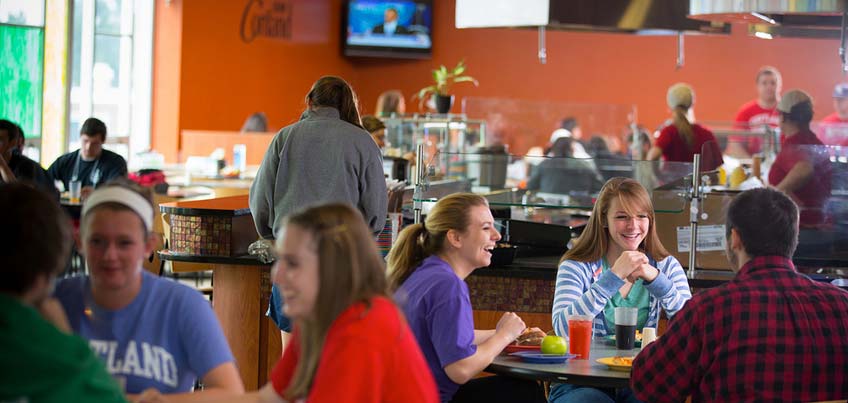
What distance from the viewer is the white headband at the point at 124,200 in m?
2.45

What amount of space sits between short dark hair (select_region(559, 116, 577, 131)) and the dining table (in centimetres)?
850

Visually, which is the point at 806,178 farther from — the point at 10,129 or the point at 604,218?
the point at 10,129

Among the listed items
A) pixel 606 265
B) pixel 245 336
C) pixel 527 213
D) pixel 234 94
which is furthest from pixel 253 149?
pixel 606 265

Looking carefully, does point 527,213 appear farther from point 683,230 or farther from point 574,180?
point 683,230

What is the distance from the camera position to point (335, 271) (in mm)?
2006

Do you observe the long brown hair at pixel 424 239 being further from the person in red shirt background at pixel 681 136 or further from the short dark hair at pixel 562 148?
the short dark hair at pixel 562 148

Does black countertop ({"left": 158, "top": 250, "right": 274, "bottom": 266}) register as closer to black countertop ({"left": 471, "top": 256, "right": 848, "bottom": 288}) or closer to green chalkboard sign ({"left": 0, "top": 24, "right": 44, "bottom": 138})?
black countertop ({"left": 471, "top": 256, "right": 848, "bottom": 288})

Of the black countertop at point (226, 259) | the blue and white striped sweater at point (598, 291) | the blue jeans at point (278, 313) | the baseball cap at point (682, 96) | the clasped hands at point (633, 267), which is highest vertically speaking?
the baseball cap at point (682, 96)

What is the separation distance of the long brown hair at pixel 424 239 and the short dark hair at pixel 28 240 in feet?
4.51

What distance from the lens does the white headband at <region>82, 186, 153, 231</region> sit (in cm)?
245

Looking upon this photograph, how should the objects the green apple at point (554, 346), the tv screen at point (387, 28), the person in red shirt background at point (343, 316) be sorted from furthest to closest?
the tv screen at point (387, 28) → the green apple at point (554, 346) → the person in red shirt background at point (343, 316)

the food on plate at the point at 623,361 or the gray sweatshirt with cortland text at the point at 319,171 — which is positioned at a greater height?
the gray sweatshirt with cortland text at the point at 319,171

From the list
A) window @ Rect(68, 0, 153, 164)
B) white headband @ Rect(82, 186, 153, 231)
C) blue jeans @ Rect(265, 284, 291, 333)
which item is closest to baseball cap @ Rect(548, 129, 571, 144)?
window @ Rect(68, 0, 153, 164)

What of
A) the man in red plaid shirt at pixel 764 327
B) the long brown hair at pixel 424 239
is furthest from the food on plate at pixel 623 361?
the long brown hair at pixel 424 239
